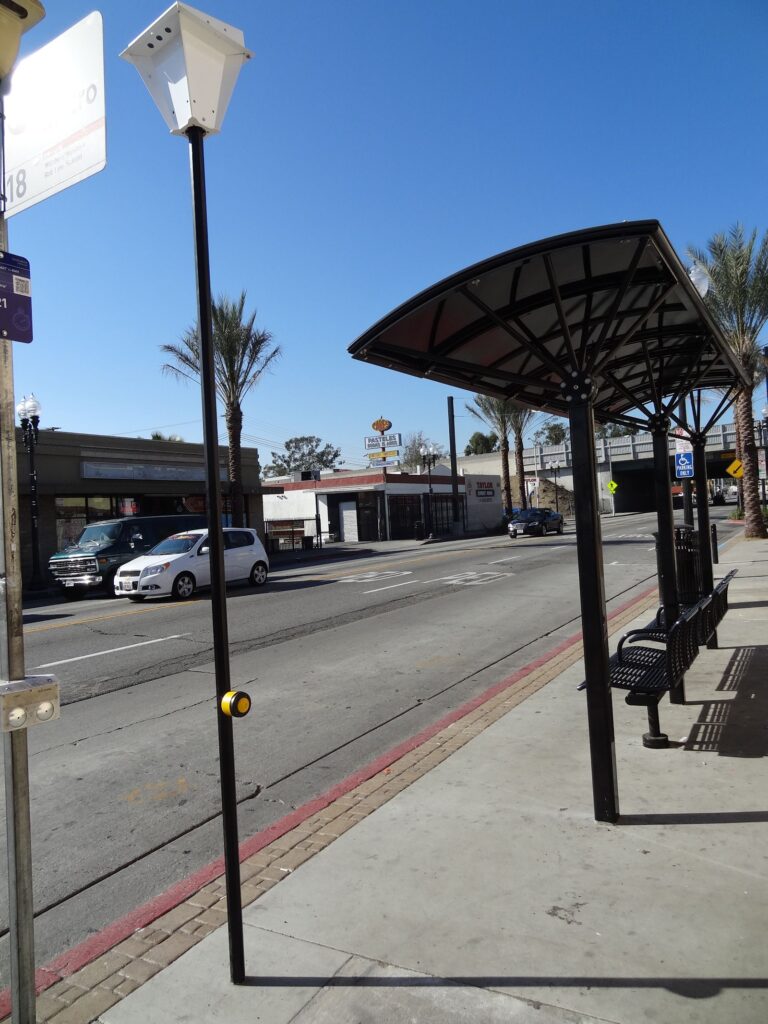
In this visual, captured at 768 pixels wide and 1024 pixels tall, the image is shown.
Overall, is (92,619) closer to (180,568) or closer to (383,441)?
(180,568)

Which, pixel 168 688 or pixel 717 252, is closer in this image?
pixel 168 688

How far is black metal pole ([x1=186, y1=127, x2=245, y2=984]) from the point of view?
118 inches

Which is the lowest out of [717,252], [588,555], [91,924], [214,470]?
[91,924]

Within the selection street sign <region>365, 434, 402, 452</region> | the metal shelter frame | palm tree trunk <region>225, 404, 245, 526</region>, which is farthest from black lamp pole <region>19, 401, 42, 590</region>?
street sign <region>365, 434, 402, 452</region>

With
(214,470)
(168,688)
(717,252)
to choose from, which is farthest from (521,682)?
(717,252)

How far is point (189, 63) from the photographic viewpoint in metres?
3.05

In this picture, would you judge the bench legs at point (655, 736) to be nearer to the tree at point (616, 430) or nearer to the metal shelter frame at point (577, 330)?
the metal shelter frame at point (577, 330)

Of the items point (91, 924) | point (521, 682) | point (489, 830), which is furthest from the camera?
point (521, 682)

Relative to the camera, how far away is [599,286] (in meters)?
5.02

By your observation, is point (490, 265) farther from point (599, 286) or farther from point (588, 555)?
point (588, 555)

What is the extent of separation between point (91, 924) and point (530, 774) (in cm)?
279

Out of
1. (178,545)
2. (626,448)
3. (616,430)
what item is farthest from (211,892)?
(616,430)

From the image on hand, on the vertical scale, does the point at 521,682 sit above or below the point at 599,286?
below

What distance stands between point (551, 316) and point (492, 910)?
4.05 m
